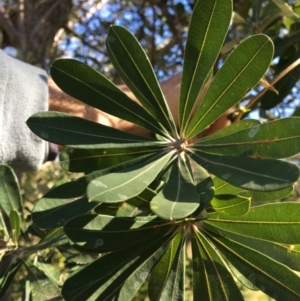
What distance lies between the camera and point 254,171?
2.14 feet

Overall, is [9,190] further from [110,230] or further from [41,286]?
[110,230]

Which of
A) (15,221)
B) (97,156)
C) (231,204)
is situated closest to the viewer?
(231,204)

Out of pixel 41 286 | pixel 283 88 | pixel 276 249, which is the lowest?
pixel 41 286

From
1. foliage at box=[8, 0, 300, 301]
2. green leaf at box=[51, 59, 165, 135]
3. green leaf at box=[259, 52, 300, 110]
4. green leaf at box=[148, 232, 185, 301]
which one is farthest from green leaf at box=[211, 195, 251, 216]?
green leaf at box=[259, 52, 300, 110]

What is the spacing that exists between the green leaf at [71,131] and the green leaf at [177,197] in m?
0.12

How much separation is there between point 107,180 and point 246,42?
32cm

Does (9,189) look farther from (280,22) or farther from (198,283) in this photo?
(280,22)

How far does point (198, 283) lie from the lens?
33.2 inches

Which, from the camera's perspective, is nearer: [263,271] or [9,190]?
[263,271]

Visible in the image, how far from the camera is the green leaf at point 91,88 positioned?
0.80m

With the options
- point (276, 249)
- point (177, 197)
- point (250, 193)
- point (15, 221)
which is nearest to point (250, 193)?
point (250, 193)

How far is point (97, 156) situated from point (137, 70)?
169 millimetres

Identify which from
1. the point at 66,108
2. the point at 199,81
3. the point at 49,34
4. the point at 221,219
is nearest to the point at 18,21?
the point at 49,34

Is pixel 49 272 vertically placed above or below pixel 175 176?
below
